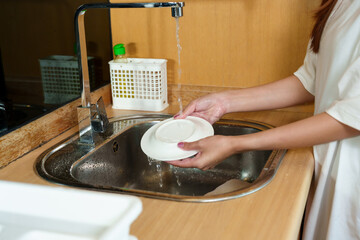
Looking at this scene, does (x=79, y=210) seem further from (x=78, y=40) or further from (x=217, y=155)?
(x=78, y=40)

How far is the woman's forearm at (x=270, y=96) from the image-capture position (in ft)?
4.33

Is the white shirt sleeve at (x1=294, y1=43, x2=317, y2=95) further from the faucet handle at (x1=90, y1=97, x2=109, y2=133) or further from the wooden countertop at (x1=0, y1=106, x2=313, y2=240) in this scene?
the faucet handle at (x1=90, y1=97, x2=109, y2=133)

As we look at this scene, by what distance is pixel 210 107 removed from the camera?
1.36 m

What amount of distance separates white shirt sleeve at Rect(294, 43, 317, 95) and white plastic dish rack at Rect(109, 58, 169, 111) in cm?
49

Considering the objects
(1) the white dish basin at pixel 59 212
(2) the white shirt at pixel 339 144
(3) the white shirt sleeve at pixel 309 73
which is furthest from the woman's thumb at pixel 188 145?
(1) the white dish basin at pixel 59 212

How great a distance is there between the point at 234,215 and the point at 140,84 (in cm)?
81

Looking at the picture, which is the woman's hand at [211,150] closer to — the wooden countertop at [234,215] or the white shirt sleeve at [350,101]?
the wooden countertop at [234,215]

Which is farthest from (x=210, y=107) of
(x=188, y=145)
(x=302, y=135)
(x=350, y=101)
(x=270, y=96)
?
(x=350, y=101)

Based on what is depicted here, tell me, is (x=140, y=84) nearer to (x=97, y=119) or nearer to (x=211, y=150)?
(x=97, y=119)

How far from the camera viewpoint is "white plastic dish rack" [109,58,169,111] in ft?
4.85

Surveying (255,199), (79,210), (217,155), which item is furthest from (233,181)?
(79,210)

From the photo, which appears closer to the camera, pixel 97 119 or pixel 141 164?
pixel 97 119

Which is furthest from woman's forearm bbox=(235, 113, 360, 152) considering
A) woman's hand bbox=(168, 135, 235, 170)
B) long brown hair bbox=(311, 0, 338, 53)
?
long brown hair bbox=(311, 0, 338, 53)

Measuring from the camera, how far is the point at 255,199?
877 mm
